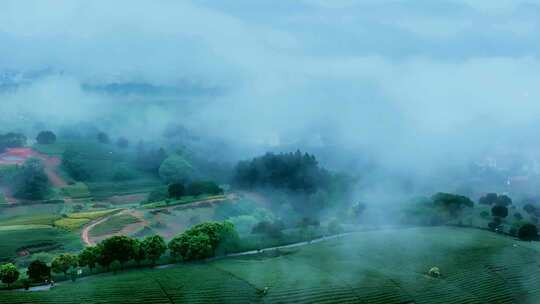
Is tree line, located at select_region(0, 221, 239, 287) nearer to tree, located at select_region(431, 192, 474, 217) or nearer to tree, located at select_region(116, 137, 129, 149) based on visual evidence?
tree, located at select_region(431, 192, 474, 217)

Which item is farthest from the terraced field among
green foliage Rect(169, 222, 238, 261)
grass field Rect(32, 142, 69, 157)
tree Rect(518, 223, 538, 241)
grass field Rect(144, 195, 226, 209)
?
grass field Rect(32, 142, 69, 157)

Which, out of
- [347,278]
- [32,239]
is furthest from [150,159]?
[347,278]

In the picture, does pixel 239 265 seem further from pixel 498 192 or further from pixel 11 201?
pixel 498 192

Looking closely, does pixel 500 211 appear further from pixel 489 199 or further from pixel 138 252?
pixel 138 252

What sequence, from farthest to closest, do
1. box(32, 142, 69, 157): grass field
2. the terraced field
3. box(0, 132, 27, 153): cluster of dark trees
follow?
box(32, 142, 69, 157): grass field < box(0, 132, 27, 153): cluster of dark trees < the terraced field

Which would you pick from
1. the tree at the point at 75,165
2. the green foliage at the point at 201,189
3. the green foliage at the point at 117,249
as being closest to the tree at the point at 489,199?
Result: the green foliage at the point at 201,189

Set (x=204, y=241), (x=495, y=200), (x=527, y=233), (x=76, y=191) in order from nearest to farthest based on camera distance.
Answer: (x=204, y=241) < (x=527, y=233) < (x=495, y=200) < (x=76, y=191)

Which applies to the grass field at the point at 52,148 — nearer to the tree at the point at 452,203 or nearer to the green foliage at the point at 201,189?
the green foliage at the point at 201,189
